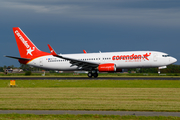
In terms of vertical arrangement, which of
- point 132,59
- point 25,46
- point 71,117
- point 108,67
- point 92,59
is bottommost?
point 71,117

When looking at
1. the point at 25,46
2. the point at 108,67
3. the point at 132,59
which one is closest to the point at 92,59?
the point at 108,67

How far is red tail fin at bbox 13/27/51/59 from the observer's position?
4862 centimetres

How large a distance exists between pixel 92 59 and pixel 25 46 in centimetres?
1354

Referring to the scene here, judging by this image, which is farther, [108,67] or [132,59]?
[132,59]

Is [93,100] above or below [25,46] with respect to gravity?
below

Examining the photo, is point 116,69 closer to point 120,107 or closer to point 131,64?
point 131,64

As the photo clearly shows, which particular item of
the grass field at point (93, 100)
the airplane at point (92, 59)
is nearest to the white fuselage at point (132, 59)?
the airplane at point (92, 59)

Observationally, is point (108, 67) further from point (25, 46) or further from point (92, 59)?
point (25, 46)

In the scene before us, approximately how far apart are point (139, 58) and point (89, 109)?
29.4 metres

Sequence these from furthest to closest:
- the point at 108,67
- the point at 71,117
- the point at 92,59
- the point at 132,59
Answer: the point at 92,59
the point at 132,59
the point at 108,67
the point at 71,117

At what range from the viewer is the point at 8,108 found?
43.2 feet

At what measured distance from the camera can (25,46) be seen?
48.9m

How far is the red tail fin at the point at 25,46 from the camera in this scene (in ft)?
160

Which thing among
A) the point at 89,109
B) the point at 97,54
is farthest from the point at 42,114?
the point at 97,54
